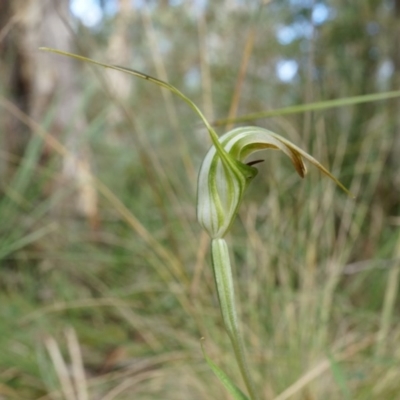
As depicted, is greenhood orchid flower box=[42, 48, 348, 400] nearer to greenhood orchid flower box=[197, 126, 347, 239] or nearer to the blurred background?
greenhood orchid flower box=[197, 126, 347, 239]

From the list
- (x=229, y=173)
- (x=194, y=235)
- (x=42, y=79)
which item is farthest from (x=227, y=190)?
(x=42, y=79)

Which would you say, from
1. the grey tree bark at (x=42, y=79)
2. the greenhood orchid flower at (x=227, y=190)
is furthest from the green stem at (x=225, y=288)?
the grey tree bark at (x=42, y=79)

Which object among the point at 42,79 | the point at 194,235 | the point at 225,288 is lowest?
the point at 225,288

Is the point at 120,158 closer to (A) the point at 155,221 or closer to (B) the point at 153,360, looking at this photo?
(A) the point at 155,221

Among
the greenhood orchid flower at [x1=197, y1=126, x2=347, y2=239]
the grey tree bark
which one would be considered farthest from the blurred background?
the greenhood orchid flower at [x1=197, y1=126, x2=347, y2=239]

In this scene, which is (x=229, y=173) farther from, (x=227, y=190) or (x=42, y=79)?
(x=42, y=79)
